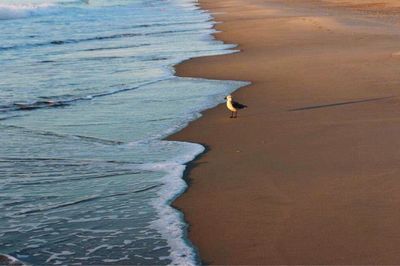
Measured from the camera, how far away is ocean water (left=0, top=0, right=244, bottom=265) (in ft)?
17.6

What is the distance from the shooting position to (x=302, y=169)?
279 inches

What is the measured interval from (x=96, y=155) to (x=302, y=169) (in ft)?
7.67

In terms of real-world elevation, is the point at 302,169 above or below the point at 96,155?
above

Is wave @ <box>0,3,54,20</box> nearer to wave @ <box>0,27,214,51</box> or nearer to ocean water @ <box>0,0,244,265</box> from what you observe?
wave @ <box>0,27,214,51</box>

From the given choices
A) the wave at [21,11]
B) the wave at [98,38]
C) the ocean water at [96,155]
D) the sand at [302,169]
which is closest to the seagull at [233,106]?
the sand at [302,169]

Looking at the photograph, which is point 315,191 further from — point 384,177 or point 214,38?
point 214,38

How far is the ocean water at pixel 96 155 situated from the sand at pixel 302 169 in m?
0.30

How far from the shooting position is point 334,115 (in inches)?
380

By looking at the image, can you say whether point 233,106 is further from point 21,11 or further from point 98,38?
point 21,11

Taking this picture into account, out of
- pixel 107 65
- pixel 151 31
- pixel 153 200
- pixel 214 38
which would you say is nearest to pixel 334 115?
pixel 153 200

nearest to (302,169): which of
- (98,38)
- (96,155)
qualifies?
(96,155)

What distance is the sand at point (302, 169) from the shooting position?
515 centimetres

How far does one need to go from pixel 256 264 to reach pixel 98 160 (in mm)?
3455

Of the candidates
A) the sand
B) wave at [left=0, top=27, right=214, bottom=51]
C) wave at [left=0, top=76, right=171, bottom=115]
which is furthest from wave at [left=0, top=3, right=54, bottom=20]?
wave at [left=0, top=76, right=171, bottom=115]
